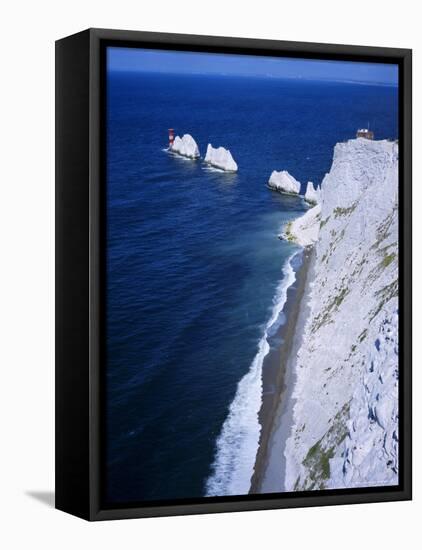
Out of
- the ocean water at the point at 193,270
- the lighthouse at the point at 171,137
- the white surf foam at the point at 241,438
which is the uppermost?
the lighthouse at the point at 171,137

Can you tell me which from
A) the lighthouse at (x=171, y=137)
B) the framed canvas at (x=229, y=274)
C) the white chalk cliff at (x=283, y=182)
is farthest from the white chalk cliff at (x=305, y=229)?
the lighthouse at (x=171, y=137)

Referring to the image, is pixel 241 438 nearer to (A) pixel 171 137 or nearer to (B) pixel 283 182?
(B) pixel 283 182

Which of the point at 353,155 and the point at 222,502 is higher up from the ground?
the point at 353,155

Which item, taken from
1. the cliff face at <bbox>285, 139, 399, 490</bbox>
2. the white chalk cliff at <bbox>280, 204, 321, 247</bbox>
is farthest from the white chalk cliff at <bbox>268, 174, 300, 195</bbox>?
the cliff face at <bbox>285, 139, 399, 490</bbox>

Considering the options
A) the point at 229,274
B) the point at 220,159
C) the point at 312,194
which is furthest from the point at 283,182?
the point at 229,274

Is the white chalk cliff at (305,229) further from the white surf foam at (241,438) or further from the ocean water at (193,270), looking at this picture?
the white surf foam at (241,438)

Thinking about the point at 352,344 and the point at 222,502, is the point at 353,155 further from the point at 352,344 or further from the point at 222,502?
the point at 222,502

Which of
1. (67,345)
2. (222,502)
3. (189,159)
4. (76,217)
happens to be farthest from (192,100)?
(222,502)
